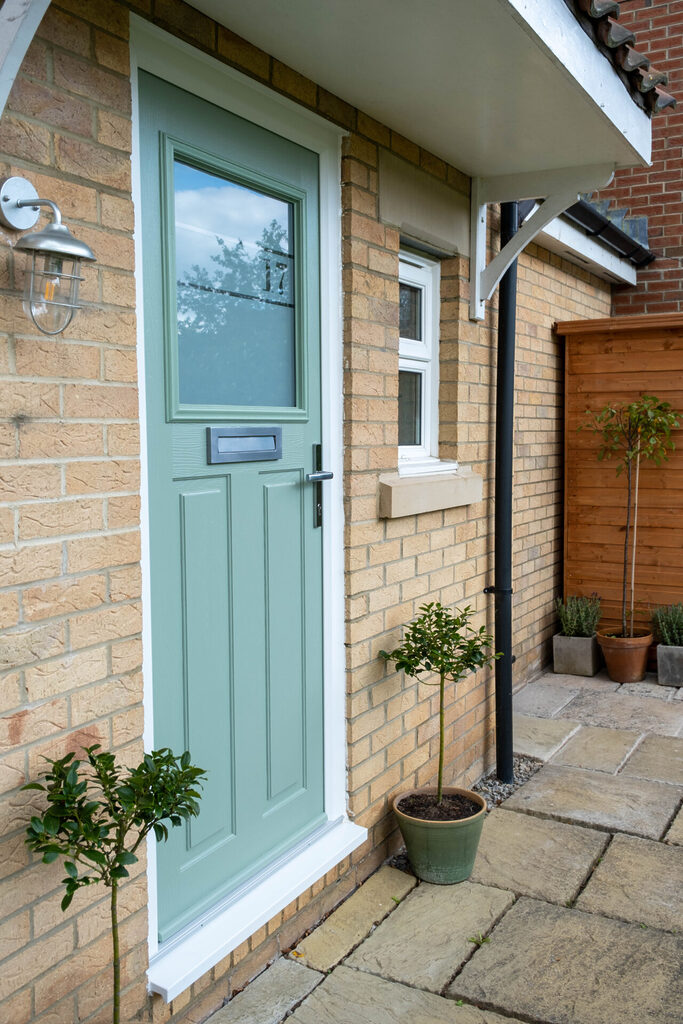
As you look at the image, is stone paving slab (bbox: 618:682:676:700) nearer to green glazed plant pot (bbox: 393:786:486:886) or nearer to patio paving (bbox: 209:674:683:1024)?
patio paving (bbox: 209:674:683:1024)

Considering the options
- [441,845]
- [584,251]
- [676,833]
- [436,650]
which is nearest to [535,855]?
[441,845]

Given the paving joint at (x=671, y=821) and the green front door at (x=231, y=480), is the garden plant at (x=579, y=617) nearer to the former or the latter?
the paving joint at (x=671, y=821)

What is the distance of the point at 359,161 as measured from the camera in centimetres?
310

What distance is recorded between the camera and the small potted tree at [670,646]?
225 inches

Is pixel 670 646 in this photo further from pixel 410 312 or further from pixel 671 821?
pixel 410 312

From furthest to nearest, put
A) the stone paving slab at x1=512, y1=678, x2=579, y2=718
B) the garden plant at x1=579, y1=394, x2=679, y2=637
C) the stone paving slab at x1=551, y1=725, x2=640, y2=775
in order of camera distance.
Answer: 1. the garden plant at x1=579, y1=394, x2=679, y2=637
2. the stone paving slab at x1=512, y1=678, x2=579, y2=718
3. the stone paving slab at x1=551, y1=725, x2=640, y2=775

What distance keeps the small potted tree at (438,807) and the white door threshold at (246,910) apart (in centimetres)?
22

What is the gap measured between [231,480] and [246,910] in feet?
4.18

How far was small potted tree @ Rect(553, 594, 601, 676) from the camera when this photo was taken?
598cm

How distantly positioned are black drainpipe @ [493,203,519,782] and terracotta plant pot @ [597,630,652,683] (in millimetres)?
1826

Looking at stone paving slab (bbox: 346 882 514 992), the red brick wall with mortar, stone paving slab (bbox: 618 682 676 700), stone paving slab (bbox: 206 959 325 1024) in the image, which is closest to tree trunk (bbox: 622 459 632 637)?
stone paving slab (bbox: 618 682 676 700)

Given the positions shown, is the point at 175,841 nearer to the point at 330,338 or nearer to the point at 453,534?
the point at 330,338

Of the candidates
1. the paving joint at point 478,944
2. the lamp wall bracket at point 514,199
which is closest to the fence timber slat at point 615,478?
the lamp wall bracket at point 514,199

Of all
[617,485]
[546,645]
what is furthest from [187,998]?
[617,485]
